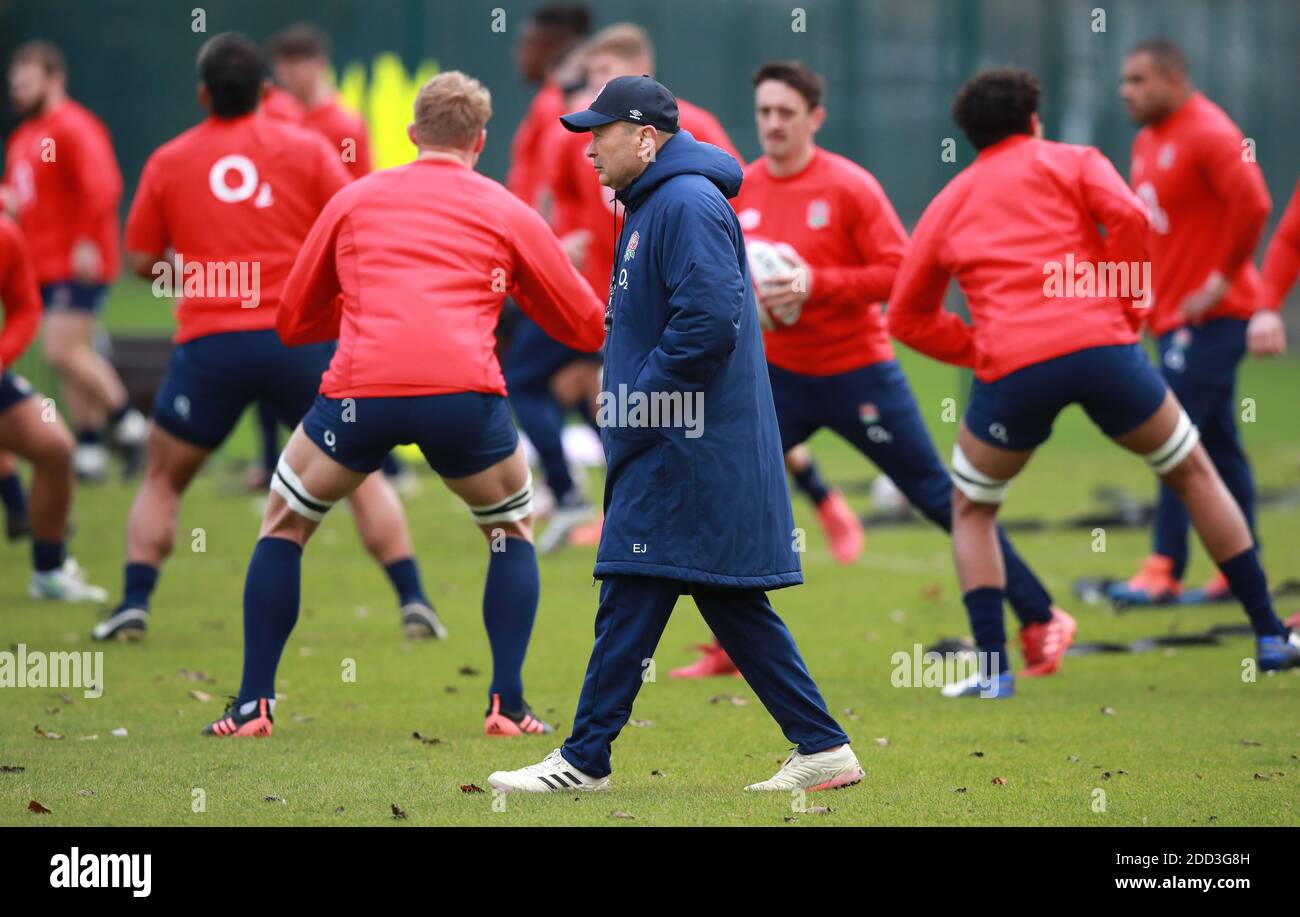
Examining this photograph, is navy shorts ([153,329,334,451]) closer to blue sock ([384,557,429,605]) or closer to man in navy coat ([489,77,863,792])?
blue sock ([384,557,429,605])

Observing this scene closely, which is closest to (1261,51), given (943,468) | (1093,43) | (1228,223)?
(1093,43)

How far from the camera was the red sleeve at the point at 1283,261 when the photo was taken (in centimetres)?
912

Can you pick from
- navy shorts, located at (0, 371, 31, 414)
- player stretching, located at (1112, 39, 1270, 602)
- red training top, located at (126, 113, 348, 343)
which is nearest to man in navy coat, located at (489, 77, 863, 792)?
red training top, located at (126, 113, 348, 343)

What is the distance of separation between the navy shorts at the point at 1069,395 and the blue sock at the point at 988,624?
1.93 feet

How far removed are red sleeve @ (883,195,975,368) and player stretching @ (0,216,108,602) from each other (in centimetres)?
413

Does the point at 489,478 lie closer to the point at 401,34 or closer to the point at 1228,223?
the point at 1228,223

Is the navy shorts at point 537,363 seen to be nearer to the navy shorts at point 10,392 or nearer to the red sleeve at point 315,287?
the navy shorts at point 10,392

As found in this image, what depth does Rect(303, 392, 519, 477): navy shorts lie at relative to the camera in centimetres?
632

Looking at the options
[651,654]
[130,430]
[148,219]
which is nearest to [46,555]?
[148,219]

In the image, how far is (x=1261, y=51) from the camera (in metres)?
20.5

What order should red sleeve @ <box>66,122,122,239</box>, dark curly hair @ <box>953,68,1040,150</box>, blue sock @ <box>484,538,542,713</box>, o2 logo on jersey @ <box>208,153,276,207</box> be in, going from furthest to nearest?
red sleeve @ <box>66,122,122,239</box> → o2 logo on jersey @ <box>208,153,276,207</box> → dark curly hair @ <box>953,68,1040,150</box> → blue sock @ <box>484,538,542,713</box>

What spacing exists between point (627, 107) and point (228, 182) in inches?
131

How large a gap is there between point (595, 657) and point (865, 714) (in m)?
1.88

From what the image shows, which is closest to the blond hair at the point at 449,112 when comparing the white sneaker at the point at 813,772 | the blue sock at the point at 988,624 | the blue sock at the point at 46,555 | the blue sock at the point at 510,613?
the blue sock at the point at 510,613
